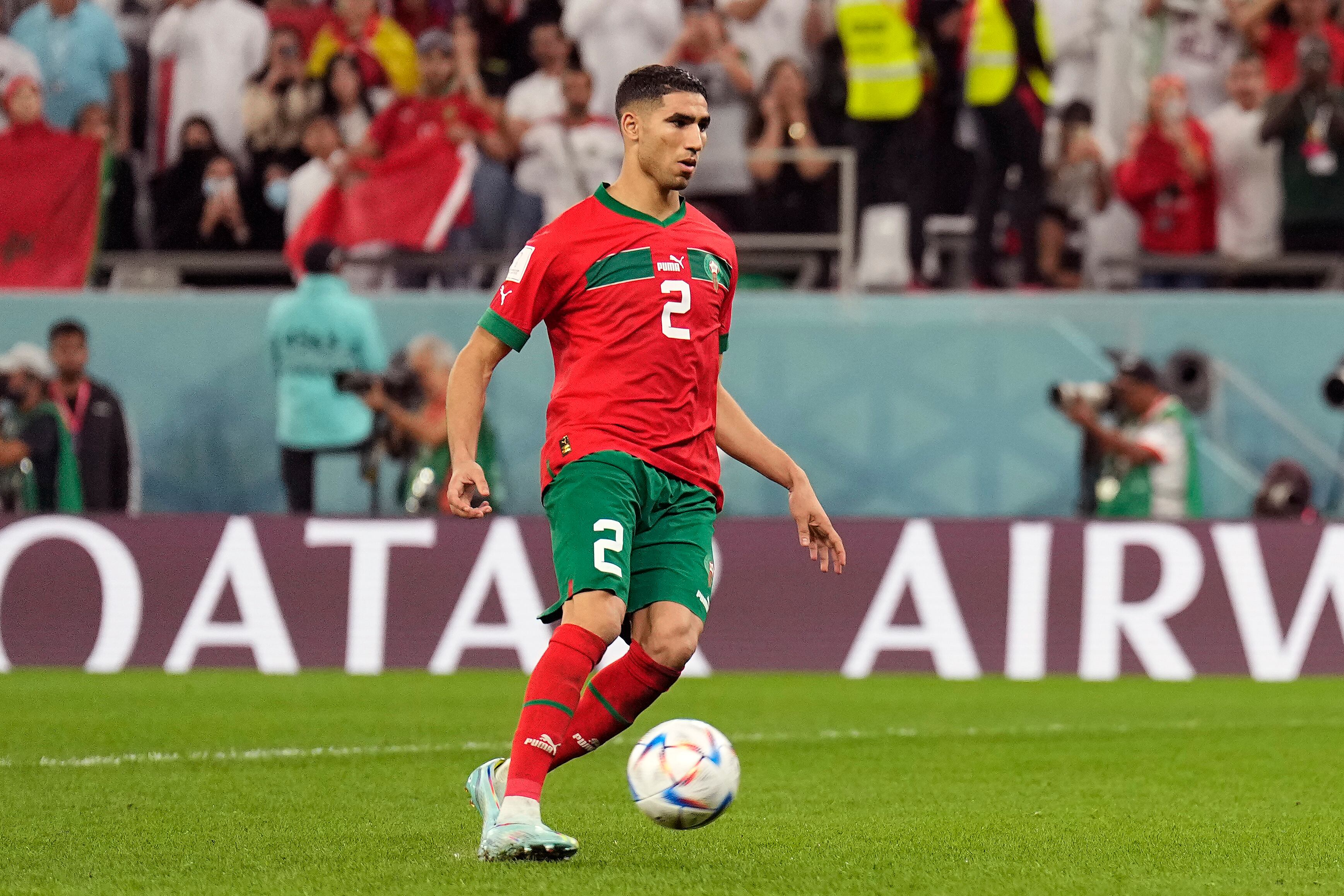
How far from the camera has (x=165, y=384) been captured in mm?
14719

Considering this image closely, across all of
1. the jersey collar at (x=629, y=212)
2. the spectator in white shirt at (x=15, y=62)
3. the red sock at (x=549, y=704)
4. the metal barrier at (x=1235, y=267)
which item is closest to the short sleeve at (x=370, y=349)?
the spectator in white shirt at (x=15, y=62)

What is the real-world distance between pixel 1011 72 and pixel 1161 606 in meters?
4.31

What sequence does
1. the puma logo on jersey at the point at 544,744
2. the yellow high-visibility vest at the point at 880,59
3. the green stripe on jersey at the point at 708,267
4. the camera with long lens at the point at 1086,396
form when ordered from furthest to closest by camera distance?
1. the yellow high-visibility vest at the point at 880,59
2. the camera with long lens at the point at 1086,396
3. the green stripe on jersey at the point at 708,267
4. the puma logo on jersey at the point at 544,744

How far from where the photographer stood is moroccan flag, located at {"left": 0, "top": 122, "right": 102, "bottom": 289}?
47.4 feet

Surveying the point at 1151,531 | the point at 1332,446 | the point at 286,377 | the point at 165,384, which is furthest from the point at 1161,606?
the point at 165,384

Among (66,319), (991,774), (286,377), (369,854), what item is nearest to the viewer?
(369,854)

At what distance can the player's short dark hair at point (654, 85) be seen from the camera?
5.30 meters

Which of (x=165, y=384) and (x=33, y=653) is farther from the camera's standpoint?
(x=165, y=384)

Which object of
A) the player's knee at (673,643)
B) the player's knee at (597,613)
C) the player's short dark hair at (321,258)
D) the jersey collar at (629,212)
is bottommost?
the player's short dark hair at (321,258)

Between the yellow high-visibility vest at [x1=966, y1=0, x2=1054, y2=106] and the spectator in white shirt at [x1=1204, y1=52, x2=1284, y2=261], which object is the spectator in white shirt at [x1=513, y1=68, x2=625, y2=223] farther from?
the spectator in white shirt at [x1=1204, y1=52, x2=1284, y2=261]

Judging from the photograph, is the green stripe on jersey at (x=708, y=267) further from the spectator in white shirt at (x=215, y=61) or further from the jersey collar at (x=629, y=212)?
the spectator in white shirt at (x=215, y=61)

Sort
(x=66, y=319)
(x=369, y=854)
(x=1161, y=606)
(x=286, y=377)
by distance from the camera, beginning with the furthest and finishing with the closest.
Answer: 1. (x=66, y=319)
2. (x=286, y=377)
3. (x=1161, y=606)
4. (x=369, y=854)

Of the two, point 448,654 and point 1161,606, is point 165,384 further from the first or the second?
point 1161,606

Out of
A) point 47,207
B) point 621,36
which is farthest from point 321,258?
point 621,36
